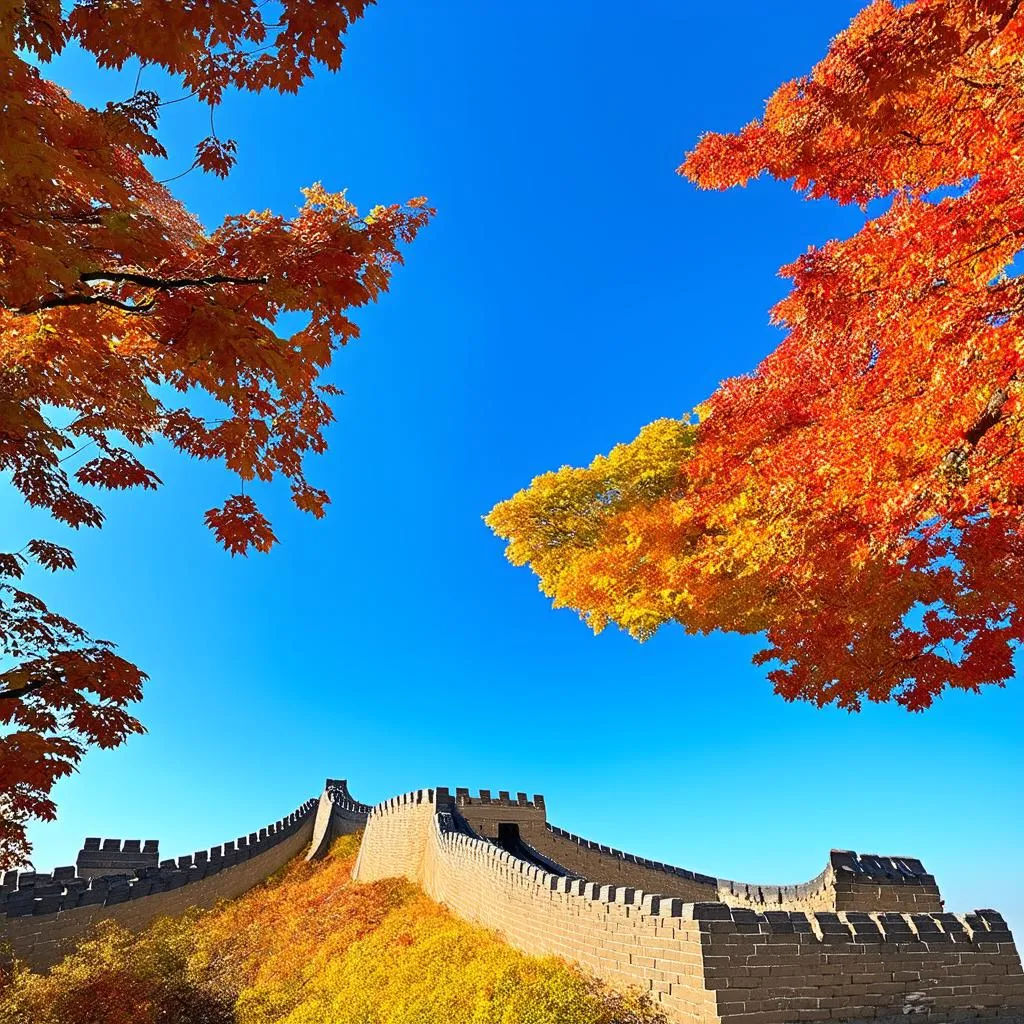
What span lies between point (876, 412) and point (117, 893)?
24563 mm

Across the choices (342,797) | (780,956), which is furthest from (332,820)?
(780,956)

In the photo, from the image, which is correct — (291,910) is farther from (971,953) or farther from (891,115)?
(891,115)

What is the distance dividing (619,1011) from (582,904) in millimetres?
2036

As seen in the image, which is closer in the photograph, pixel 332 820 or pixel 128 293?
pixel 128 293

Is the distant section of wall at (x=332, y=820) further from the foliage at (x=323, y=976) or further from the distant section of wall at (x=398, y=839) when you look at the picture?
the foliage at (x=323, y=976)

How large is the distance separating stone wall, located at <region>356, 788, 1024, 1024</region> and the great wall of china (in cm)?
2

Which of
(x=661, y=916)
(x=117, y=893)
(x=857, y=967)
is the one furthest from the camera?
(x=117, y=893)

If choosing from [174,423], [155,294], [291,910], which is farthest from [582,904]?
[291,910]

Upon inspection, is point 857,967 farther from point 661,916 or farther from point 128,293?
point 128,293

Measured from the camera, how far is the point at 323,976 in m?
14.6

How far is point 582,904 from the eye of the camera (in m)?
11.3

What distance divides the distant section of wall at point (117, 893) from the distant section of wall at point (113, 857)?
261 cm

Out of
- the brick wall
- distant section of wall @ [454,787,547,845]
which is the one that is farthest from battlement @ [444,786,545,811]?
the brick wall

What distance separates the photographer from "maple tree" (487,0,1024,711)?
8.94m
